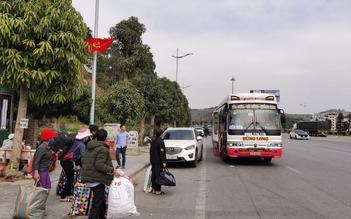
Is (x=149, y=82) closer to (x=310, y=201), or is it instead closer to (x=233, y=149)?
(x=233, y=149)

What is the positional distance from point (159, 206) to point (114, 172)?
232cm

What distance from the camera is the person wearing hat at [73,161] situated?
7.08 meters

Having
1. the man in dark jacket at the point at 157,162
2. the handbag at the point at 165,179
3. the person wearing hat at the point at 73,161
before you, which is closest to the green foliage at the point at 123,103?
the man in dark jacket at the point at 157,162

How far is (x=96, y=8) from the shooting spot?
13078mm

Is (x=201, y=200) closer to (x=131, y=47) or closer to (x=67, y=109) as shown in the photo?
(x=67, y=109)

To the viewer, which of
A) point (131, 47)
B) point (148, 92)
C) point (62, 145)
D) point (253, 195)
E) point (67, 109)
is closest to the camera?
point (62, 145)

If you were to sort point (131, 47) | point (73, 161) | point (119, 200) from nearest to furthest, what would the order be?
point (119, 200) → point (73, 161) → point (131, 47)

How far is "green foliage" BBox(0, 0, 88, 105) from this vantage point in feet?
27.4

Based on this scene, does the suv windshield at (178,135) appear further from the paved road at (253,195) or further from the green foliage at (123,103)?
the green foliage at (123,103)

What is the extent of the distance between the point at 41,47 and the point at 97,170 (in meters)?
4.40

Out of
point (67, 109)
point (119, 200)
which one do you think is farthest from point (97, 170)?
point (67, 109)

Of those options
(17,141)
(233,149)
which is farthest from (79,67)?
(233,149)

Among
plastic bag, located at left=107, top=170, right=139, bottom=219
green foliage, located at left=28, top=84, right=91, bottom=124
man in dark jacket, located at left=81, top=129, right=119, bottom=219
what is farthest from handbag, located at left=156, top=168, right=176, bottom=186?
green foliage, located at left=28, top=84, right=91, bottom=124

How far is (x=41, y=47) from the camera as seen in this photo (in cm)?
828
